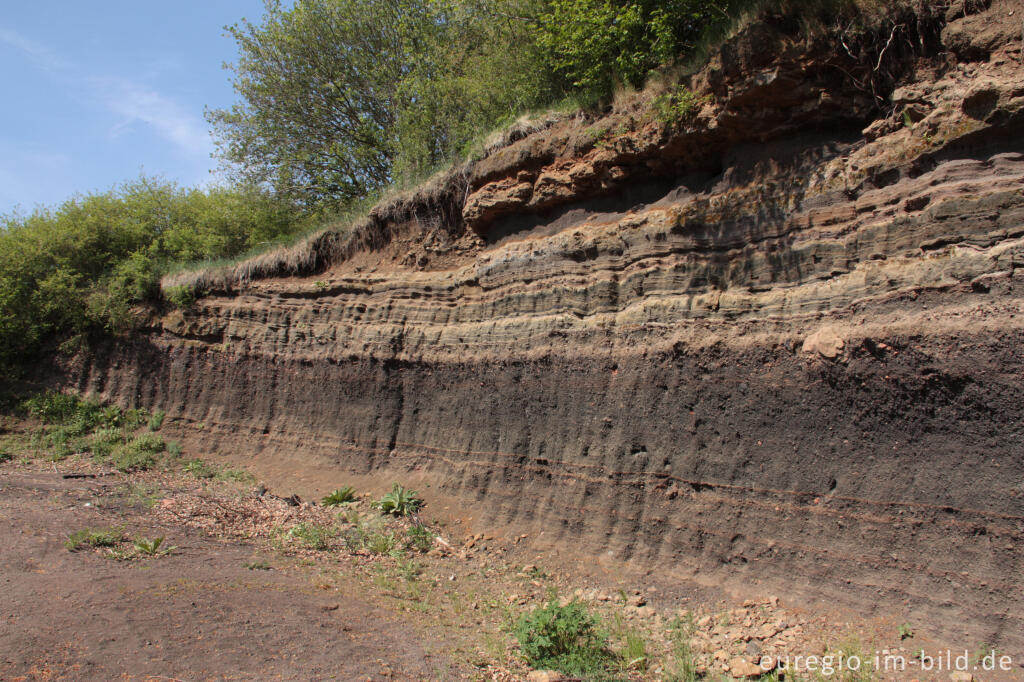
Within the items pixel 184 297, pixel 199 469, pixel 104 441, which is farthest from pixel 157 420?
pixel 184 297

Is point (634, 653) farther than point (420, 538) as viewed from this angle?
No

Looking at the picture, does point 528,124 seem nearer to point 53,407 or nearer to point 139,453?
point 139,453

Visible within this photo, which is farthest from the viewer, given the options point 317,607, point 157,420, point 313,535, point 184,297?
point 184,297

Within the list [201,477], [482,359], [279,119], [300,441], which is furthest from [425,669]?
[279,119]

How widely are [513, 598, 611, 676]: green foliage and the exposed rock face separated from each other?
5.27ft

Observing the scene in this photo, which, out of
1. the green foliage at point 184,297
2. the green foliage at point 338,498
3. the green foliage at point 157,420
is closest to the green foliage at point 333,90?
the green foliage at point 184,297

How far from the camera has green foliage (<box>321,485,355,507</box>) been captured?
10.8 meters

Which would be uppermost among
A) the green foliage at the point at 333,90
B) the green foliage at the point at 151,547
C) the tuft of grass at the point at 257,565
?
the green foliage at the point at 333,90

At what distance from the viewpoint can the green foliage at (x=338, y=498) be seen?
35.5 feet

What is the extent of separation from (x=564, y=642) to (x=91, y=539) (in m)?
5.99

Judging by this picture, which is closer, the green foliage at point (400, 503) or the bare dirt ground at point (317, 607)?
the bare dirt ground at point (317, 607)

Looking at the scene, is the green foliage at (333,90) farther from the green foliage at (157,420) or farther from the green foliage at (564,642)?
the green foliage at (564,642)

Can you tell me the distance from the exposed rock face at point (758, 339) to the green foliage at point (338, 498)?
92 cm

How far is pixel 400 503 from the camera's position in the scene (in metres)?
10.1
